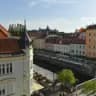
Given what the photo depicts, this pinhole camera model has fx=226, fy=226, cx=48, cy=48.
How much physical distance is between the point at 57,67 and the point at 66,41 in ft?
83.8

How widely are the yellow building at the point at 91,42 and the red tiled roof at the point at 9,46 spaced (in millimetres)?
51273

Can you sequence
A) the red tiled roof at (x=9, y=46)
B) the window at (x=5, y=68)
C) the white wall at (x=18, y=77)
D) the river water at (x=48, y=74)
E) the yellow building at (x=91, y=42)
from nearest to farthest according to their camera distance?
1. the window at (x=5, y=68)
2. the white wall at (x=18, y=77)
3. the red tiled roof at (x=9, y=46)
4. the river water at (x=48, y=74)
5. the yellow building at (x=91, y=42)

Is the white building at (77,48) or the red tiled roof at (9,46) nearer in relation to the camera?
the red tiled roof at (9,46)

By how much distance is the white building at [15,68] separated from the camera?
2811 centimetres

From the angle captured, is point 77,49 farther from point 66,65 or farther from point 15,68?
point 15,68

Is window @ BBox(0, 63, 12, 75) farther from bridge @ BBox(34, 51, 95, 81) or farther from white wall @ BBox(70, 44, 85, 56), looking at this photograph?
white wall @ BBox(70, 44, 85, 56)

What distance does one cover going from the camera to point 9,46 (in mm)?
29484

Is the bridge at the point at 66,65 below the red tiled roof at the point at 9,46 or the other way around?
below

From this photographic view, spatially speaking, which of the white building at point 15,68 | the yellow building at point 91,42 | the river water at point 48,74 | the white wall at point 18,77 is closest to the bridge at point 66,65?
the river water at point 48,74

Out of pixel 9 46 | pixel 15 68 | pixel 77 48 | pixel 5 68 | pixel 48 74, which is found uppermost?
pixel 9 46

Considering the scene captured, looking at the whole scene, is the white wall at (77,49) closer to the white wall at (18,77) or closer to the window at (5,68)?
the white wall at (18,77)

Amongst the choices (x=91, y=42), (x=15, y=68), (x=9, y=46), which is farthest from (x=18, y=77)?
(x=91, y=42)

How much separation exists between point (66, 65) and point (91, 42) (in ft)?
51.5

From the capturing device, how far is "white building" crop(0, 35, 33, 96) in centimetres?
2811
